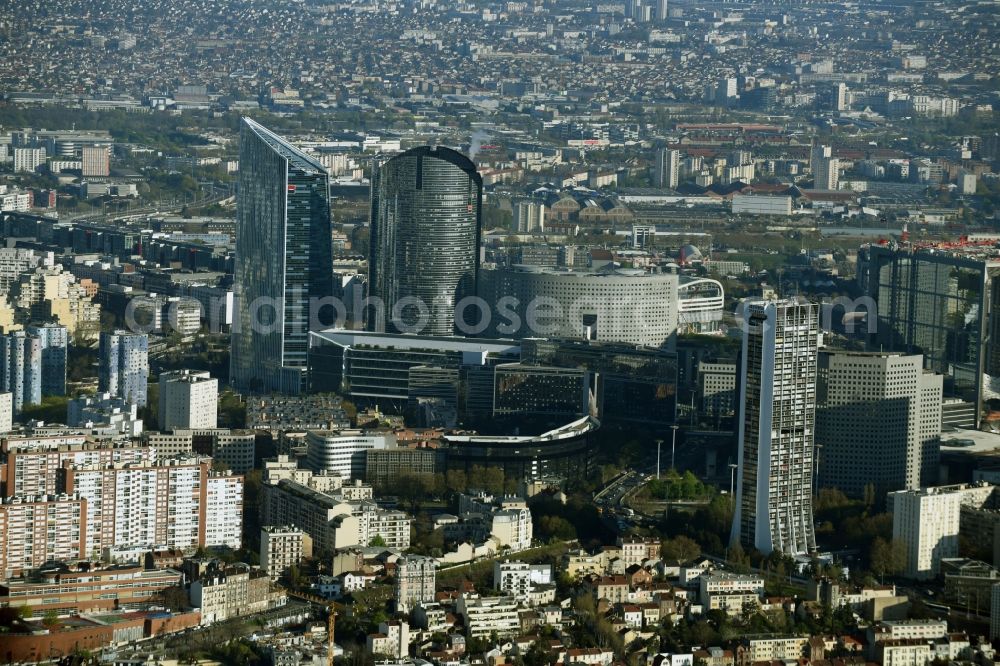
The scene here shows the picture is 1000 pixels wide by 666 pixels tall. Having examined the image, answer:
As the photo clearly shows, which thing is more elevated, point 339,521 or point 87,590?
point 339,521

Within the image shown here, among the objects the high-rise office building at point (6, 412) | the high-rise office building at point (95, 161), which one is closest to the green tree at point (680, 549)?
the high-rise office building at point (6, 412)

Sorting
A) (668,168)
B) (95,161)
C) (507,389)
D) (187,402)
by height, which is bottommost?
(187,402)

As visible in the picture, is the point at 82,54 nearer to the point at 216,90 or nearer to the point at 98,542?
the point at 216,90

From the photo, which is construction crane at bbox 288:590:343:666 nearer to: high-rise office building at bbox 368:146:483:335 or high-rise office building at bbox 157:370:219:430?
high-rise office building at bbox 157:370:219:430

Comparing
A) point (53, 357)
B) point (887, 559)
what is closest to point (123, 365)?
point (53, 357)

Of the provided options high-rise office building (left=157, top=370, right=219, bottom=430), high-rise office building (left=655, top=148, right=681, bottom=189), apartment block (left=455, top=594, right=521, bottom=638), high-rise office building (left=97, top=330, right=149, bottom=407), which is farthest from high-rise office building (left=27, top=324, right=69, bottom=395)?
high-rise office building (left=655, top=148, right=681, bottom=189)

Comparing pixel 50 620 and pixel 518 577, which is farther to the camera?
pixel 518 577

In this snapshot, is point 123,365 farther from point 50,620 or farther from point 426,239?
point 50,620
